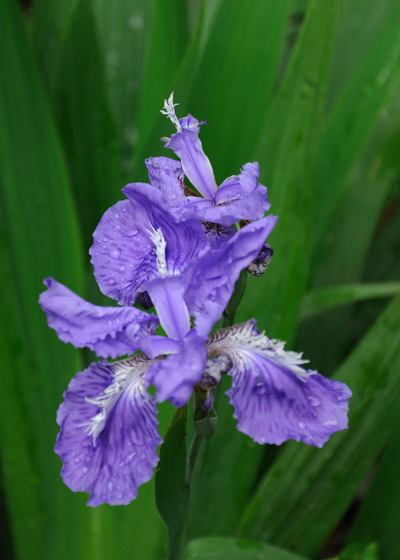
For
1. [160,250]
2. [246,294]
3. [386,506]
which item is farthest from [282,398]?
[386,506]

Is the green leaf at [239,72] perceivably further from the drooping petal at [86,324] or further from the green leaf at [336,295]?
the drooping petal at [86,324]

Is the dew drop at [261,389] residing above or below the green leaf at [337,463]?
above

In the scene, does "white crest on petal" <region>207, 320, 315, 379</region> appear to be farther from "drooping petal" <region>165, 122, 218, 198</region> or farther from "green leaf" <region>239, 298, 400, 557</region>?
"green leaf" <region>239, 298, 400, 557</region>

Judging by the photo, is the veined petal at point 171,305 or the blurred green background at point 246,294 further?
the blurred green background at point 246,294

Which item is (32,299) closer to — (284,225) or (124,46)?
(284,225)

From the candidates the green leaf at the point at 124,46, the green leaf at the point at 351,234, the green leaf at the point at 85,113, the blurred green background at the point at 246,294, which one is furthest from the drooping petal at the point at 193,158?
the green leaf at the point at 124,46

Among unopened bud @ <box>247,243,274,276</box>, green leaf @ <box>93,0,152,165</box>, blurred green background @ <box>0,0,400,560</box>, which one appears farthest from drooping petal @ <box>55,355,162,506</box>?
green leaf @ <box>93,0,152,165</box>

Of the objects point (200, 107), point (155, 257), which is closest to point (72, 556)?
point (155, 257)
